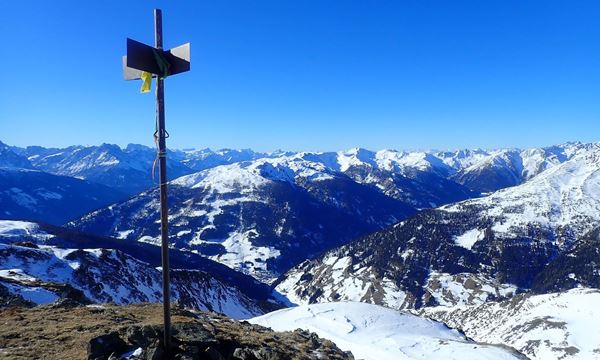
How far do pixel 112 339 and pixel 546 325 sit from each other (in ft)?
570

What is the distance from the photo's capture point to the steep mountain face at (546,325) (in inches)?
5354

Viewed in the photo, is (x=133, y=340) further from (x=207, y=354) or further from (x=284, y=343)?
(x=284, y=343)

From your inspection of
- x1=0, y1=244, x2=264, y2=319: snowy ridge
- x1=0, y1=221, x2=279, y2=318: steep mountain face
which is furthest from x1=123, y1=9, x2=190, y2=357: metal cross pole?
x1=0, y1=244, x2=264, y2=319: snowy ridge

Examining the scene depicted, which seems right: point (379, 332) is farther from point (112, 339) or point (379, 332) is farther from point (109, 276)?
point (109, 276)

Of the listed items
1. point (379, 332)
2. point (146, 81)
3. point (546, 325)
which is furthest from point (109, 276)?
point (546, 325)

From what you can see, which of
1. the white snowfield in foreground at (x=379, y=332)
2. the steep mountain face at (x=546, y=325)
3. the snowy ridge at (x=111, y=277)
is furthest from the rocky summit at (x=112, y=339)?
the steep mountain face at (x=546, y=325)

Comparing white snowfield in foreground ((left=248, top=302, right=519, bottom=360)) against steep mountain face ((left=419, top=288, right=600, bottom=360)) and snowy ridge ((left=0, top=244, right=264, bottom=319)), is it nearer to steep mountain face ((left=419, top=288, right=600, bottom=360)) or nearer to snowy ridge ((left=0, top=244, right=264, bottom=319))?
A: snowy ridge ((left=0, top=244, right=264, bottom=319))

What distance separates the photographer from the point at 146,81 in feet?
40.3

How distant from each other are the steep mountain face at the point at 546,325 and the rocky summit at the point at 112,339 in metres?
138

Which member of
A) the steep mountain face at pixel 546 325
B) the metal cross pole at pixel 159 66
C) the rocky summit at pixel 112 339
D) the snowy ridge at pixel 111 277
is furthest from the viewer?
the steep mountain face at pixel 546 325

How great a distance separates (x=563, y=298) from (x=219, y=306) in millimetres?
137492

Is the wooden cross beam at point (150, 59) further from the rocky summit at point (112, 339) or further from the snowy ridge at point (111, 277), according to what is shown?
the snowy ridge at point (111, 277)

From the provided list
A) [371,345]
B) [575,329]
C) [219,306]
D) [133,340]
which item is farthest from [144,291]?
[575,329]

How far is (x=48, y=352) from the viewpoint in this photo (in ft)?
58.7
